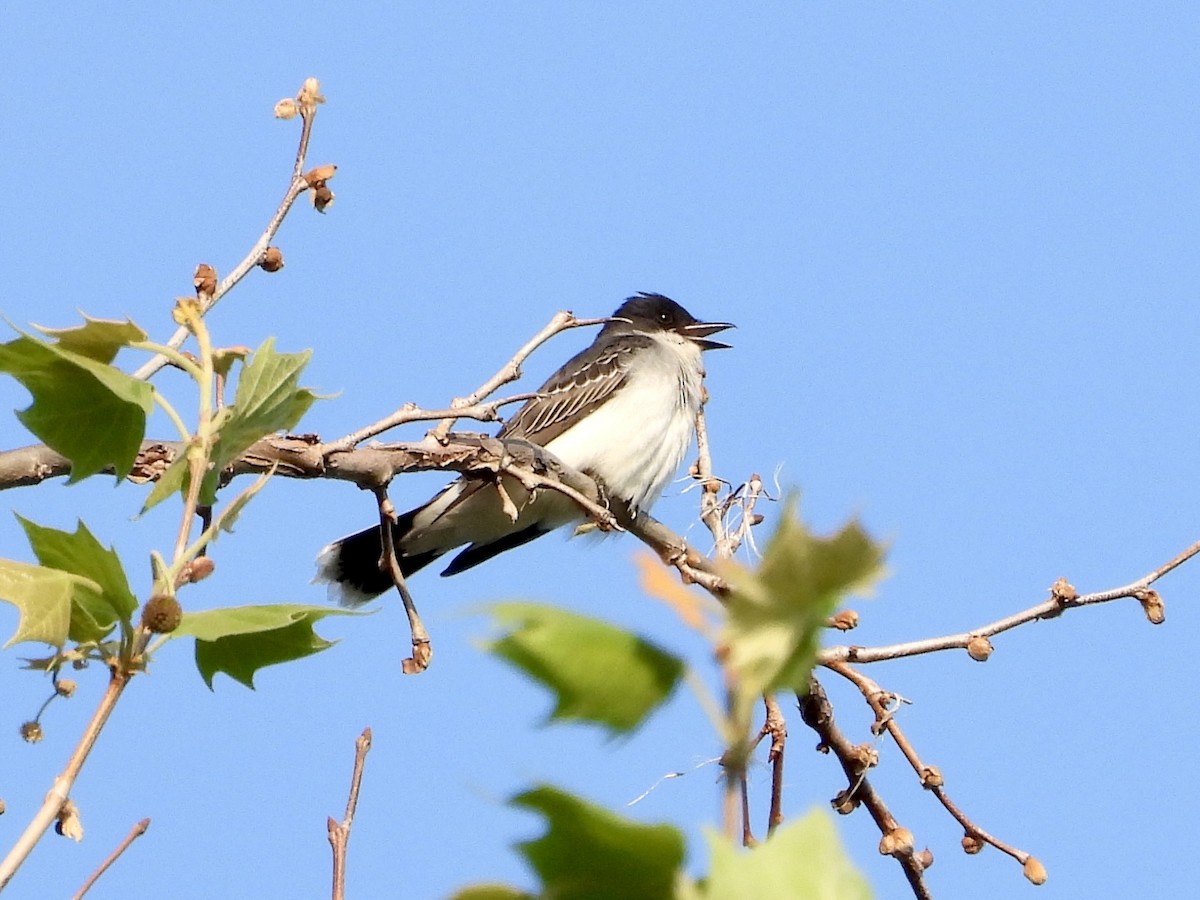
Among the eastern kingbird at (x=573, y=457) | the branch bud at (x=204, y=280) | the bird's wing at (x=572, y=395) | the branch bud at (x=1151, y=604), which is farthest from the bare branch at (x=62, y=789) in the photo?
the bird's wing at (x=572, y=395)

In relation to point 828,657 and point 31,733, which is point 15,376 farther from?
point 828,657

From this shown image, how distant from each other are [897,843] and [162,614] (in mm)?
1990

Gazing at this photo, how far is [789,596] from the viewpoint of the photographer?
756mm

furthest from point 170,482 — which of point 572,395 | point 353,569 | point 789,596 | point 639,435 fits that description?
point 572,395

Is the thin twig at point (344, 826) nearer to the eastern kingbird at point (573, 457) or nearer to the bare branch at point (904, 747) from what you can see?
the bare branch at point (904, 747)

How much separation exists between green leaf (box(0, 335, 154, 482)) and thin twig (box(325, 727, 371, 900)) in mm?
484

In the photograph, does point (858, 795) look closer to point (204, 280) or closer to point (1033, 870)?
point (1033, 870)

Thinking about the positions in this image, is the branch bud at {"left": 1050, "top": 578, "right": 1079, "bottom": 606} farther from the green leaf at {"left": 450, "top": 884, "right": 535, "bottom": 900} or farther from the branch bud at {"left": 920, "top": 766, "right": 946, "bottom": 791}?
the green leaf at {"left": 450, "top": 884, "right": 535, "bottom": 900}

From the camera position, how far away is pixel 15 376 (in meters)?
1.42

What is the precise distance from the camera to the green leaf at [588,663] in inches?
30.6

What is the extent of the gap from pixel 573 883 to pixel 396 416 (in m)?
2.37

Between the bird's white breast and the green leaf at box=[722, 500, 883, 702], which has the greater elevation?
the green leaf at box=[722, 500, 883, 702]

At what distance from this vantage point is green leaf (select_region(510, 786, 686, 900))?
0.78 meters

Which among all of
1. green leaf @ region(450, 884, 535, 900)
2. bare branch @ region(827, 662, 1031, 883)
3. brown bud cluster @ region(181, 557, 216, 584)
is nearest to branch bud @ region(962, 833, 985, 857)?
bare branch @ region(827, 662, 1031, 883)
